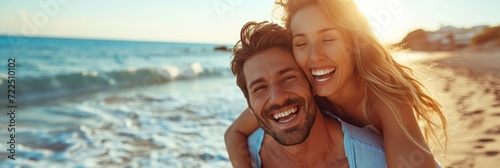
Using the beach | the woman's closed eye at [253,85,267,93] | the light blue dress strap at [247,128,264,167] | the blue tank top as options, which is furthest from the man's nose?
the beach

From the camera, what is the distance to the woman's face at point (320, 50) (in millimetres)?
3182

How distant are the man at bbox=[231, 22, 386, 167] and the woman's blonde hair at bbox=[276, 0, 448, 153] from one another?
0.35m

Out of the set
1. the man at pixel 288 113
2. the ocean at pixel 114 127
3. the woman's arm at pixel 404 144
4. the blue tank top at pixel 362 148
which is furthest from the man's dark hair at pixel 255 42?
the ocean at pixel 114 127

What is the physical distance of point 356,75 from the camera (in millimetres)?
3660

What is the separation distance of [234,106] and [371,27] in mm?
6547

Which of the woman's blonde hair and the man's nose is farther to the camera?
the woman's blonde hair

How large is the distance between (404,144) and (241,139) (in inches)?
56.3

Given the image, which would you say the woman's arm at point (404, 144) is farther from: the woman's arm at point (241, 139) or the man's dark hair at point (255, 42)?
the woman's arm at point (241, 139)

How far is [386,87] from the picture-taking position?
10.7 ft

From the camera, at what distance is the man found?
2.99 m

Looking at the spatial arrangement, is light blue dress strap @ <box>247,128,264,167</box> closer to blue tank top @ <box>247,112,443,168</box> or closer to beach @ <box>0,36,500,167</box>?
blue tank top @ <box>247,112,443,168</box>

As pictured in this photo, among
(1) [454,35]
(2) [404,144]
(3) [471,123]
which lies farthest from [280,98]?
(1) [454,35]

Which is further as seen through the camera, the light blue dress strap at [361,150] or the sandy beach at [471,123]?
the sandy beach at [471,123]

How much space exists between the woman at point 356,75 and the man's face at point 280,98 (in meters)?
0.18
